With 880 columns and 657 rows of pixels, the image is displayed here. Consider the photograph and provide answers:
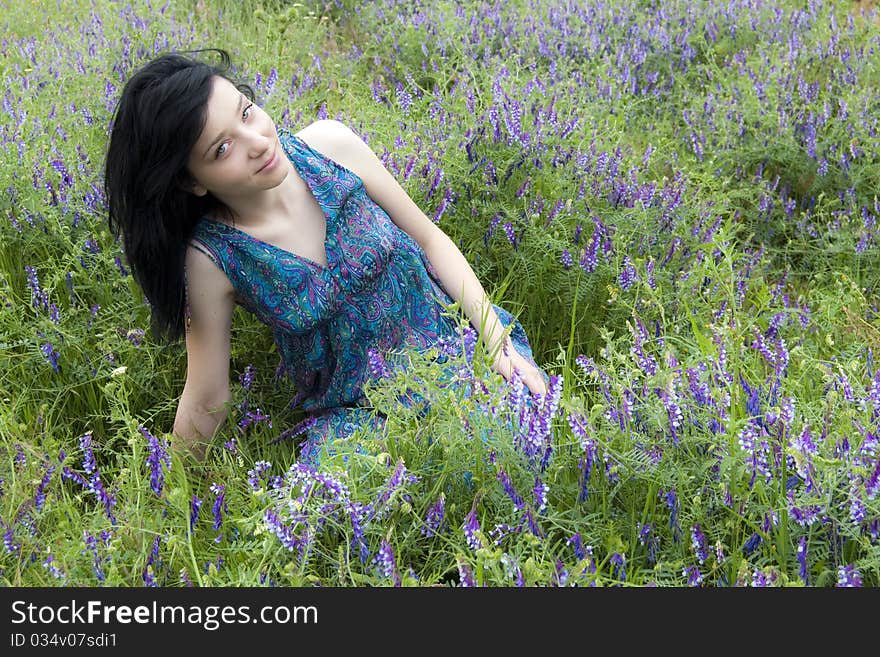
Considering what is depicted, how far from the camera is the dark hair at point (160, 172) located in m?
2.21

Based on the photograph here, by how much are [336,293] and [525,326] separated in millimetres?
963

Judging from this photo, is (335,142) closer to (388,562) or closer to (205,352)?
(205,352)

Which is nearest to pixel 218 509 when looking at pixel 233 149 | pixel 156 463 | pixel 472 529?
pixel 156 463

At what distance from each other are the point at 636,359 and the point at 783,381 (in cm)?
38

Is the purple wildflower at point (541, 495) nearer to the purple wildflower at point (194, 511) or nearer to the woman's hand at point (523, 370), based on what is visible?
the woman's hand at point (523, 370)

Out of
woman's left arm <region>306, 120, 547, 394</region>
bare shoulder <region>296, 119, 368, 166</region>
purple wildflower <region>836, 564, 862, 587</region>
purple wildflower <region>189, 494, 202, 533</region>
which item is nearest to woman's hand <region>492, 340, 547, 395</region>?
woman's left arm <region>306, 120, 547, 394</region>

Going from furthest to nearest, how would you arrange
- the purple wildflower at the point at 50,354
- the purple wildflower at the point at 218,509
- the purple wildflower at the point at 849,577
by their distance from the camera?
the purple wildflower at the point at 50,354
the purple wildflower at the point at 218,509
the purple wildflower at the point at 849,577

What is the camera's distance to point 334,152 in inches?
104

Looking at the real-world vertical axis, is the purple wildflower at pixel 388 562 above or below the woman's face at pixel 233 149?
below

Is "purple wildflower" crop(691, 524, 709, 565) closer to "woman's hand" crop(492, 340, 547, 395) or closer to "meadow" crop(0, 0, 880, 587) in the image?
"meadow" crop(0, 0, 880, 587)

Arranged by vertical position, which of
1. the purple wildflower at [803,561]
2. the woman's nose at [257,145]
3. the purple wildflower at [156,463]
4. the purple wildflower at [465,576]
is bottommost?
the purple wildflower at [803,561]

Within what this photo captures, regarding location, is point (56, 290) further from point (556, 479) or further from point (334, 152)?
point (556, 479)

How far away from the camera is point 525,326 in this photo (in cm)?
330

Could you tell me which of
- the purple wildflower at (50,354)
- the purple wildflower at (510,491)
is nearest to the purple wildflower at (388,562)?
the purple wildflower at (510,491)
